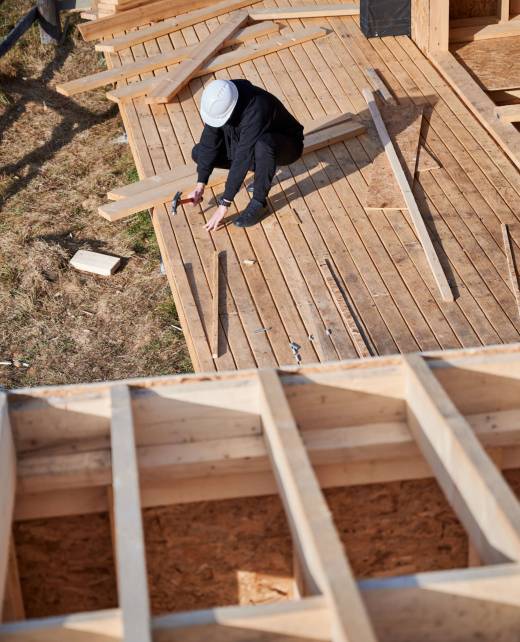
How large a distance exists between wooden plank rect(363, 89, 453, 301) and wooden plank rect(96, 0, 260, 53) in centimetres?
281

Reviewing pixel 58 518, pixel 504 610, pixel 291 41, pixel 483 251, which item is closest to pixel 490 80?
pixel 291 41

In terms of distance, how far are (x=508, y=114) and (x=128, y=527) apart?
21.0ft

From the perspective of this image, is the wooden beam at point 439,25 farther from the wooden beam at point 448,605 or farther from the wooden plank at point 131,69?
the wooden beam at point 448,605

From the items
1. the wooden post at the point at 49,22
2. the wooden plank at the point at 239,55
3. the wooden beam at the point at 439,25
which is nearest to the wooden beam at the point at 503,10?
the wooden beam at the point at 439,25

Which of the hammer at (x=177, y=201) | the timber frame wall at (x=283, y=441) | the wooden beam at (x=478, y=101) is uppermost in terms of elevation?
the timber frame wall at (x=283, y=441)

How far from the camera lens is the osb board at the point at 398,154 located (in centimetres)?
757

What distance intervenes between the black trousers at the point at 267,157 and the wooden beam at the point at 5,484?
3528mm

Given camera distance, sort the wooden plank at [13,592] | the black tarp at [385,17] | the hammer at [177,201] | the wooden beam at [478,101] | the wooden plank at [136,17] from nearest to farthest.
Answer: the wooden plank at [13,592] → the hammer at [177,201] → the wooden beam at [478,101] → the black tarp at [385,17] → the wooden plank at [136,17]

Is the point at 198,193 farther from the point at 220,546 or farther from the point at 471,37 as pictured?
the point at 471,37

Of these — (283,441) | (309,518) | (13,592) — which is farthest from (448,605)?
(13,592)

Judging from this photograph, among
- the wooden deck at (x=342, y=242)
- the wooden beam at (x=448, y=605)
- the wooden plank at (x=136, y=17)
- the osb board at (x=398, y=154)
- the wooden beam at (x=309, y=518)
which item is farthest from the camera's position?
the wooden plank at (x=136, y=17)

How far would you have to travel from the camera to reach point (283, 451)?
11.5 feet

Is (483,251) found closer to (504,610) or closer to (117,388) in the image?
(117,388)

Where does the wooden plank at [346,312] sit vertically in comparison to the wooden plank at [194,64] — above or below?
below
